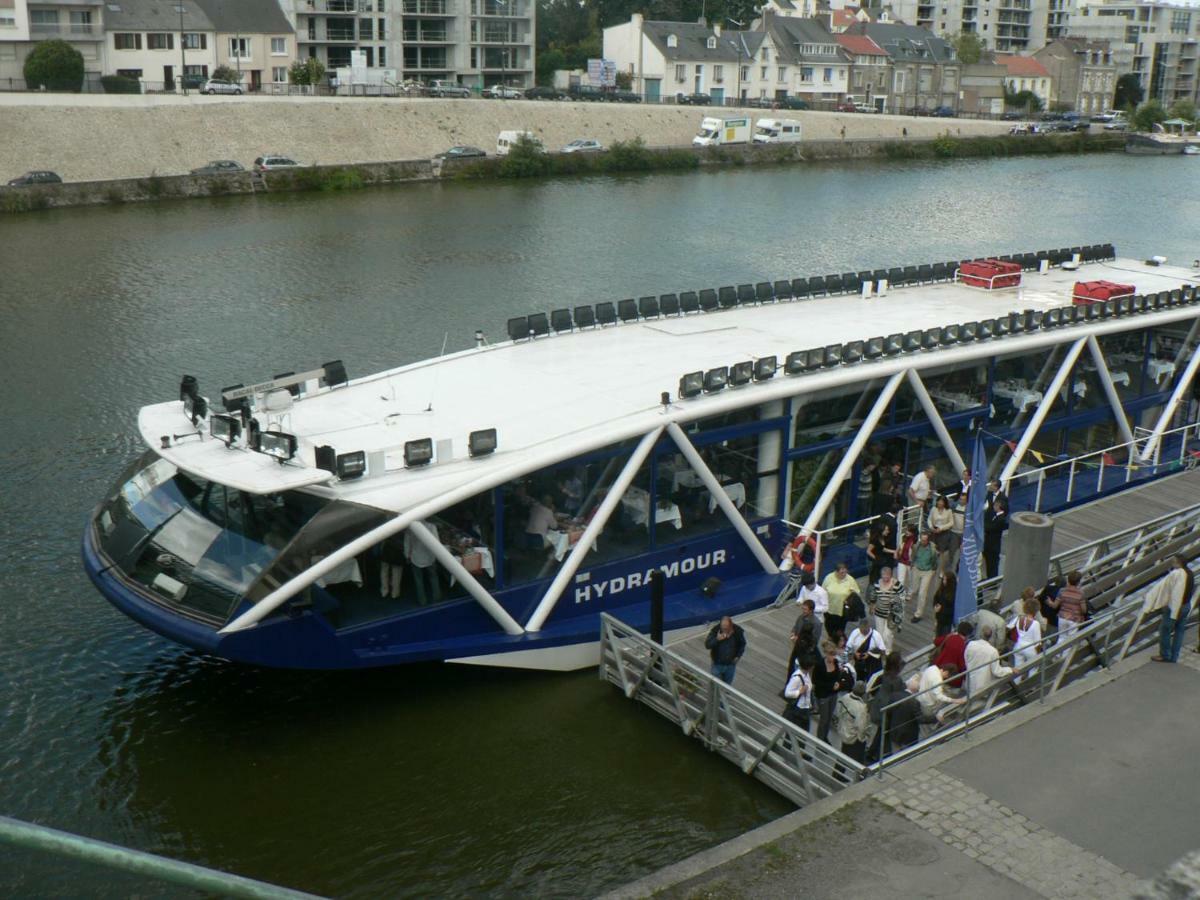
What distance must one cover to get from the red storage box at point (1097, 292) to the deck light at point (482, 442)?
12015 millimetres

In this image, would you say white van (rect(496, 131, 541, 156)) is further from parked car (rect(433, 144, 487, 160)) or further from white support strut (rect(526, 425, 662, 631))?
white support strut (rect(526, 425, 662, 631))

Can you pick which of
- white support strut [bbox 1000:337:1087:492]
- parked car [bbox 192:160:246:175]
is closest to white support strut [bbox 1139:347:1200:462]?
white support strut [bbox 1000:337:1087:492]

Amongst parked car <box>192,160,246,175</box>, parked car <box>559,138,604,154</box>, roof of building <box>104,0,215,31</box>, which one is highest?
roof of building <box>104,0,215,31</box>

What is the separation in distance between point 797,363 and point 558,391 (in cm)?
325

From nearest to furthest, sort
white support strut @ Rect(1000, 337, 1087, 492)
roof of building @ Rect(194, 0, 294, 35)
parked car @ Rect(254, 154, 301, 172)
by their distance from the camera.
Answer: white support strut @ Rect(1000, 337, 1087, 492) → parked car @ Rect(254, 154, 301, 172) → roof of building @ Rect(194, 0, 294, 35)

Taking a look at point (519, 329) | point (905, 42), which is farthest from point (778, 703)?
point (905, 42)

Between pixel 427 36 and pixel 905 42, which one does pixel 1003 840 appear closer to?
pixel 427 36

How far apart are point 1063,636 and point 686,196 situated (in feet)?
174

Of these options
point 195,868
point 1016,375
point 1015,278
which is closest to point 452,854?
point 195,868

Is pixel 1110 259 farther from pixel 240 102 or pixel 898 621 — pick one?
pixel 240 102

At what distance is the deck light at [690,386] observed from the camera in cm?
1678

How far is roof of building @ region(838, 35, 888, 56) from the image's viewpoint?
389 ft

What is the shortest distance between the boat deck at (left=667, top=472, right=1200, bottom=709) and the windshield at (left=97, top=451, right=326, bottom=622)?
17.0 feet

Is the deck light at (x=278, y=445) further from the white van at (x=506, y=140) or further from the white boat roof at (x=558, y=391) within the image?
the white van at (x=506, y=140)
